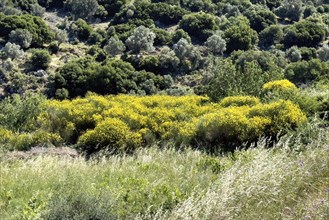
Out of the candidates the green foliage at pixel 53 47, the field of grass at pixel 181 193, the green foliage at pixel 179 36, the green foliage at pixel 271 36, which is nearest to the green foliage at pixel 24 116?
the field of grass at pixel 181 193

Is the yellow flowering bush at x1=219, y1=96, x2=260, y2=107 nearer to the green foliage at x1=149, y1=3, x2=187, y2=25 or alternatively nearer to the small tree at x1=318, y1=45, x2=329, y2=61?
the small tree at x1=318, y1=45, x2=329, y2=61

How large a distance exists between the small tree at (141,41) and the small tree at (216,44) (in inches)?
376

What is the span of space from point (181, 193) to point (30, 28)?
226 feet

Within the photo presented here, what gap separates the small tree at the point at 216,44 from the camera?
2670 inches

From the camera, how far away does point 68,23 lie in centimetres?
7938

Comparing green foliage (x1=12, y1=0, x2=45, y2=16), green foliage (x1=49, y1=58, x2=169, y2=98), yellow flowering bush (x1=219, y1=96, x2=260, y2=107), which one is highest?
yellow flowering bush (x1=219, y1=96, x2=260, y2=107)

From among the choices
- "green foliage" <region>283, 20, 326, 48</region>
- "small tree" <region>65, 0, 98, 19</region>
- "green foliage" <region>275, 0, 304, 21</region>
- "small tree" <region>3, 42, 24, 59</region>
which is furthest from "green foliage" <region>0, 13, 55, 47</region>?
"green foliage" <region>275, 0, 304, 21</region>

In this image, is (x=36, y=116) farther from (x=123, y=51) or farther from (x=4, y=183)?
(x=123, y=51)

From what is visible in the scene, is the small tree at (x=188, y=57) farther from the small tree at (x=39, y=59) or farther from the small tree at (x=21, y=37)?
the small tree at (x=21, y=37)

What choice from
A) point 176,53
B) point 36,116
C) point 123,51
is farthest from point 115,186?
point 123,51

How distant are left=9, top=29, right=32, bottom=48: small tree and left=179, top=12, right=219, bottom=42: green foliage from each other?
2892cm

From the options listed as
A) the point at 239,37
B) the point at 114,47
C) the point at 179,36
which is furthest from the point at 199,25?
the point at 114,47

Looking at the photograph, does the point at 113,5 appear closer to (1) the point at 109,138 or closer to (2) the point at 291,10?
(2) the point at 291,10

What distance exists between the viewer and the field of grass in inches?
150
